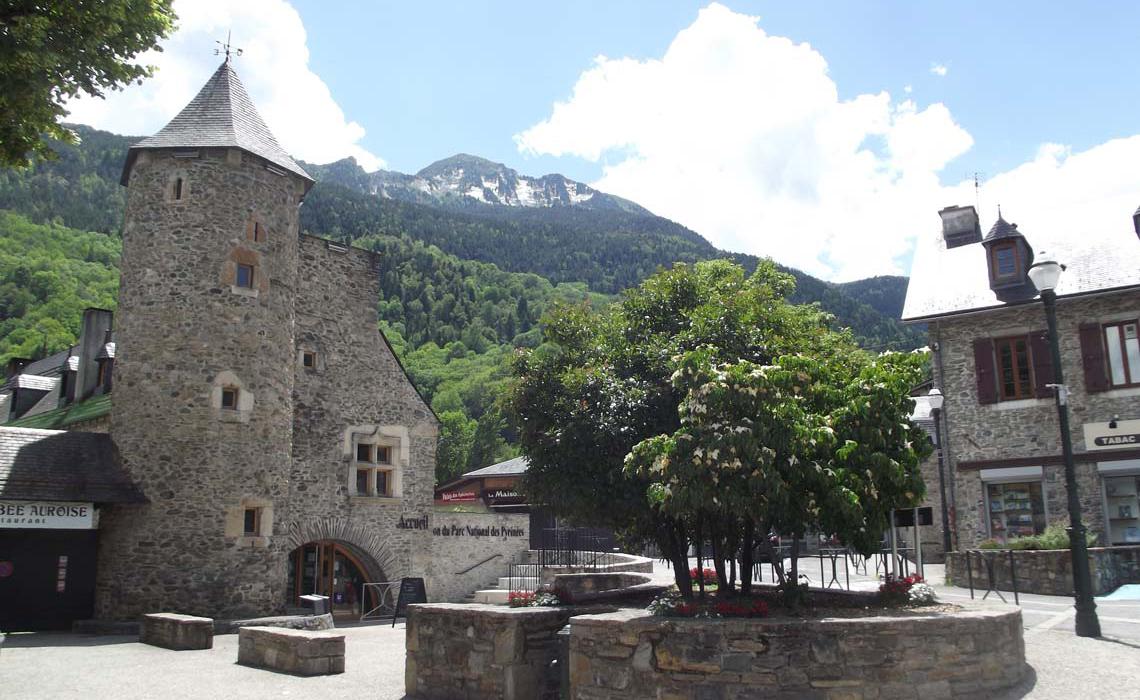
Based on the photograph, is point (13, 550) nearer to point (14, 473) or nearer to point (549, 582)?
point (14, 473)

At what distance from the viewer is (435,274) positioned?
365ft

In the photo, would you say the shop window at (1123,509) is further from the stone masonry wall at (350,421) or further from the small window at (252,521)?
the small window at (252,521)

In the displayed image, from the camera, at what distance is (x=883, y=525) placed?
33.7ft

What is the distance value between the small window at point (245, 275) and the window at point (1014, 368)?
18.3 m

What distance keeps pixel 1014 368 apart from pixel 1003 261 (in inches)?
113

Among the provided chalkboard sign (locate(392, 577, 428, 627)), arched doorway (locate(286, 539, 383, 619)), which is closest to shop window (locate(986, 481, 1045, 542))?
chalkboard sign (locate(392, 577, 428, 627))

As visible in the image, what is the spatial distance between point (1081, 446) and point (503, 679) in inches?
664

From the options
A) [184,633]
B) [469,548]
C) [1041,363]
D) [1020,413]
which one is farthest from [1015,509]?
[184,633]

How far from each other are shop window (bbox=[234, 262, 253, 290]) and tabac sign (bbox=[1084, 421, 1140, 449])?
19934 millimetres

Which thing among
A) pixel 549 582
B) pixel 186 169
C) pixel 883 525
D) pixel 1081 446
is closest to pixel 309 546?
pixel 549 582

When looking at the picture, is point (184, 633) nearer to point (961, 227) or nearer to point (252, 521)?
point (252, 521)

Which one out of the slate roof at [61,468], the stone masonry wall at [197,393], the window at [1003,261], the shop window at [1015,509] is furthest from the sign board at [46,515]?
the window at [1003,261]

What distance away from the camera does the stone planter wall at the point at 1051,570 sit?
16594 mm

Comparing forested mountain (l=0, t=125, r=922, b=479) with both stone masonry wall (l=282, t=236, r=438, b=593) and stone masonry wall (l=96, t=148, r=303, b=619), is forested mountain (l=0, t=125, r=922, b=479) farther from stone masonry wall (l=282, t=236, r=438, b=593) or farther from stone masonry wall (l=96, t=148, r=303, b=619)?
stone masonry wall (l=96, t=148, r=303, b=619)
